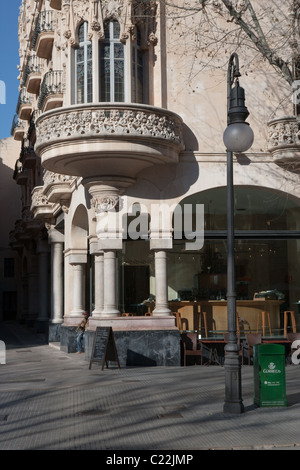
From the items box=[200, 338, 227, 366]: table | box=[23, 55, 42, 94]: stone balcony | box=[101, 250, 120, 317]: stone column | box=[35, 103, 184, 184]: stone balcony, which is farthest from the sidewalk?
box=[23, 55, 42, 94]: stone balcony

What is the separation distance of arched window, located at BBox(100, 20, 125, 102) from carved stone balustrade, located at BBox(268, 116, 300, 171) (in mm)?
4526

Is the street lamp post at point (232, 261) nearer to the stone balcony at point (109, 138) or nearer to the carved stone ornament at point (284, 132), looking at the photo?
the stone balcony at point (109, 138)

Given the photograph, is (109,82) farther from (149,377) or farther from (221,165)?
(149,377)

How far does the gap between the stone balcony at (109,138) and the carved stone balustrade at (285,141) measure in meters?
2.84

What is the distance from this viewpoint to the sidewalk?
9016mm

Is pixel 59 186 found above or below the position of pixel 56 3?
below

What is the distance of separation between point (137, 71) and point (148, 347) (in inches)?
309

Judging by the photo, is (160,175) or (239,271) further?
(239,271)

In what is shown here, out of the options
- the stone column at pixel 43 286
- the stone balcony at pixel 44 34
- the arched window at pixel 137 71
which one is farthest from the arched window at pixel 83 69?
the stone column at pixel 43 286

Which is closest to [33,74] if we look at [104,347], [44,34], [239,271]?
[44,34]

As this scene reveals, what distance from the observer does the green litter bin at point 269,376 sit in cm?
1168

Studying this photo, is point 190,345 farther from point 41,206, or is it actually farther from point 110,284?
point 41,206

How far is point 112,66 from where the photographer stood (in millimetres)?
19453
